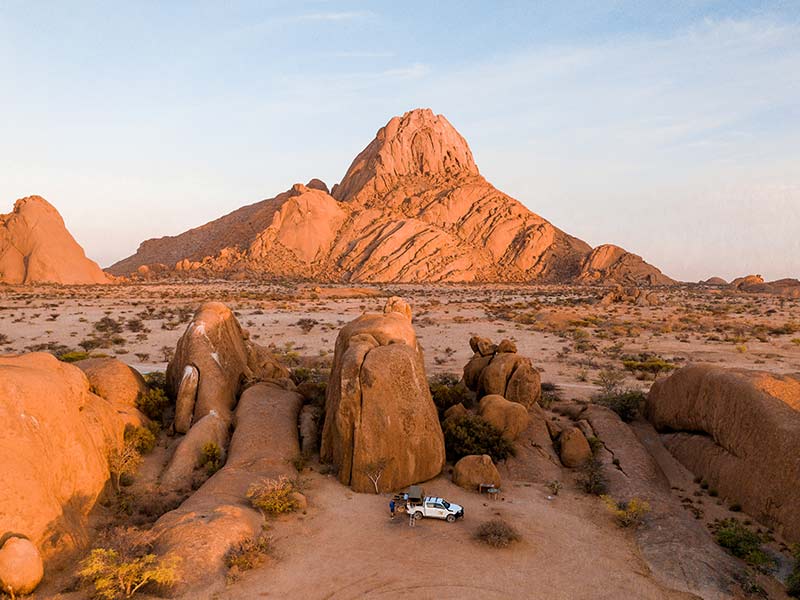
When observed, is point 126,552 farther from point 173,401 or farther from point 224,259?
point 224,259

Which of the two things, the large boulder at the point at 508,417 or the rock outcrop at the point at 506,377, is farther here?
the rock outcrop at the point at 506,377

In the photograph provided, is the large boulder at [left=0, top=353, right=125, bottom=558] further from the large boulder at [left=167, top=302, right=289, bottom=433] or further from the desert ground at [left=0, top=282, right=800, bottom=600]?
the large boulder at [left=167, top=302, right=289, bottom=433]

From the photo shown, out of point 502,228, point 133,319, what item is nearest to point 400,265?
point 502,228

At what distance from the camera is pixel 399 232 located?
125062 mm

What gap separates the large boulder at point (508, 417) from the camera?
20.0 m

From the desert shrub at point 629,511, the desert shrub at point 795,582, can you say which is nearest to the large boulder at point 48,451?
the desert shrub at point 629,511

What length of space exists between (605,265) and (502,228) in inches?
Answer: 1142

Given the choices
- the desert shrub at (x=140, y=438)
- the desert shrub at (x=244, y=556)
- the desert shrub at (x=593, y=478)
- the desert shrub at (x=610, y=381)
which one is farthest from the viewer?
the desert shrub at (x=610, y=381)

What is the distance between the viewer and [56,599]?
35.8 ft

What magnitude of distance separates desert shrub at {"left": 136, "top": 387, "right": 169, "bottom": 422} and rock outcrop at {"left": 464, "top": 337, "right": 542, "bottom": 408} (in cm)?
1362

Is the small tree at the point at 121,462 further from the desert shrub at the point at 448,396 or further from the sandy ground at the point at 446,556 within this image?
the desert shrub at the point at 448,396

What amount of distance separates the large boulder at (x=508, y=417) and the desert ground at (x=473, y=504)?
3.90ft

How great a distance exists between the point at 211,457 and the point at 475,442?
9.40m

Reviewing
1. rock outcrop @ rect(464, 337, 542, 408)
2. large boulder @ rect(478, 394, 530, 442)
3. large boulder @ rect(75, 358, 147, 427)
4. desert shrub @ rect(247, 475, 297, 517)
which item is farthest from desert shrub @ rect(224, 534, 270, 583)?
rock outcrop @ rect(464, 337, 542, 408)
